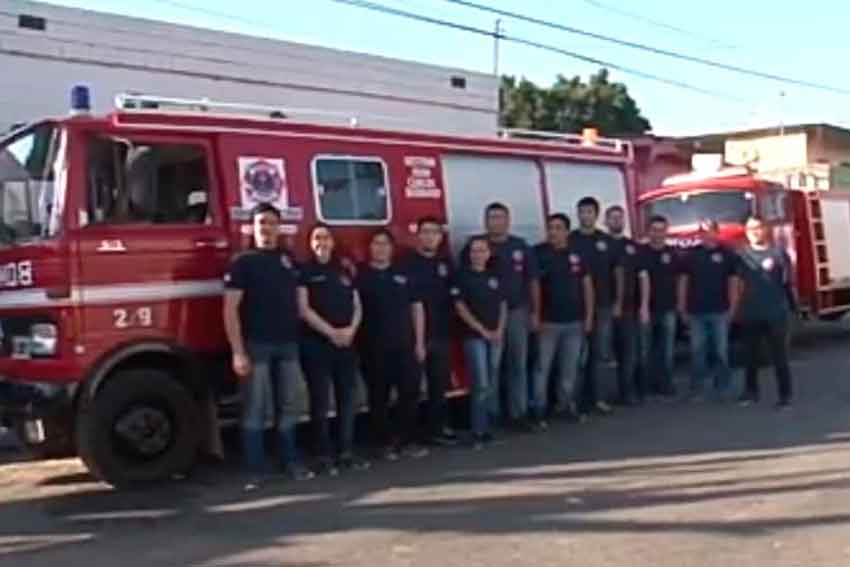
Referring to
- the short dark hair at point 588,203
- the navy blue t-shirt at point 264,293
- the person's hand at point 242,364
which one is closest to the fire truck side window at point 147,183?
the navy blue t-shirt at point 264,293

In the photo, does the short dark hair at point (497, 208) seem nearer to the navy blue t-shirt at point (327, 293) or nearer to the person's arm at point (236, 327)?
the navy blue t-shirt at point (327, 293)

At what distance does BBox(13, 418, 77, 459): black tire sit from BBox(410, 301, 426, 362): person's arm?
2738 mm

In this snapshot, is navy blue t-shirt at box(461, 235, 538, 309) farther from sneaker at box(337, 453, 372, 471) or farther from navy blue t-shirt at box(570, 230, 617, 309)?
sneaker at box(337, 453, 372, 471)

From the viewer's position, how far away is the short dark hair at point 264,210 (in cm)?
859

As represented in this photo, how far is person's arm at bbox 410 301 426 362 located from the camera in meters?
9.54

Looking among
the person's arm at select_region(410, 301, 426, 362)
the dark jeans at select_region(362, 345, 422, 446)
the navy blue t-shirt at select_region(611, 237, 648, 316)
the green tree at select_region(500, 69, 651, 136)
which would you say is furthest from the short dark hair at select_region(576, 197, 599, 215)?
the green tree at select_region(500, 69, 651, 136)

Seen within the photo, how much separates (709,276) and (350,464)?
5.05 metres

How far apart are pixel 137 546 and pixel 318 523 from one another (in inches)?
42.8

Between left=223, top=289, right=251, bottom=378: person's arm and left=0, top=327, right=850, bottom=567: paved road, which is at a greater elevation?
left=223, top=289, right=251, bottom=378: person's arm

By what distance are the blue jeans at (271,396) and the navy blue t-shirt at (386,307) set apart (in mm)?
865

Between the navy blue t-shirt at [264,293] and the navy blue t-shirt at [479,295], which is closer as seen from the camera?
the navy blue t-shirt at [264,293]

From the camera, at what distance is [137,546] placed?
22.8 feet

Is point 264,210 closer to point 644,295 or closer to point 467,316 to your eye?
point 467,316

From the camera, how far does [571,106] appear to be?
2323 inches
